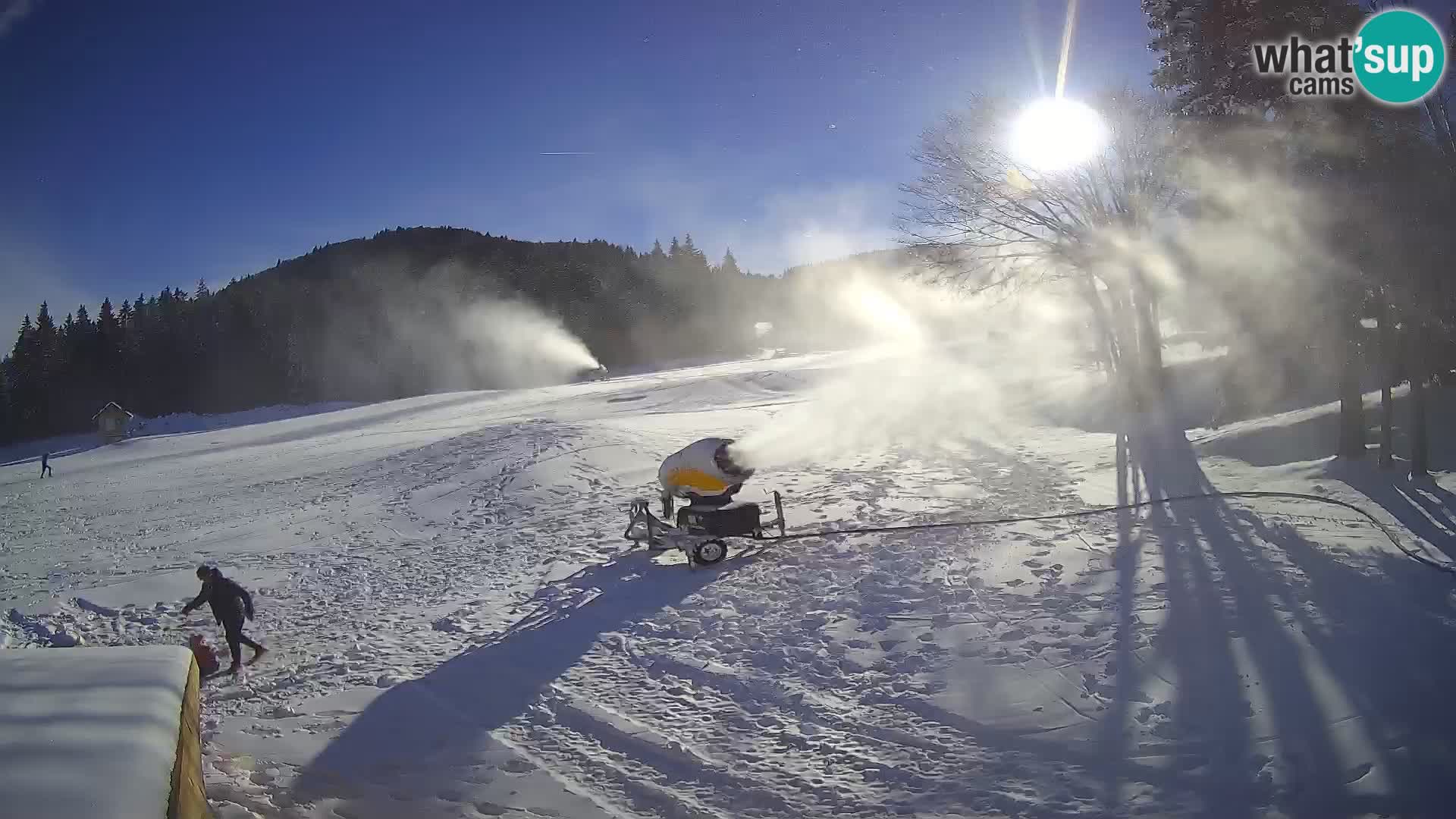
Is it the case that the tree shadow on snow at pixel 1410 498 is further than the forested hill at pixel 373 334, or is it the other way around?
the forested hill at pixel 373 334

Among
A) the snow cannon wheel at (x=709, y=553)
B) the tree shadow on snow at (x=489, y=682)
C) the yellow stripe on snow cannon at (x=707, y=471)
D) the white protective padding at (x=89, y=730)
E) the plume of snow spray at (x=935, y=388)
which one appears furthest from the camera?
the plume of snow spray at (x=935, y=388)

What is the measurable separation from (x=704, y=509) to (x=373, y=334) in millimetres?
76516

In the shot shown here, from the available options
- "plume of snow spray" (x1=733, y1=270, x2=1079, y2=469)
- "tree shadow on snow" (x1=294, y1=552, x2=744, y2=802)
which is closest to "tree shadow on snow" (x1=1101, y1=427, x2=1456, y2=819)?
"tree shadow on snow" (x1=294, y1=552, x2=744, y2=802)

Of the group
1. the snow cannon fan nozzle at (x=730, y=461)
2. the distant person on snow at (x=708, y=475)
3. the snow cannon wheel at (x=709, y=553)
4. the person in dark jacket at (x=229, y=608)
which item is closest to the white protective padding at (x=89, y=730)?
the person in dark jacket at (x=229, y=608)

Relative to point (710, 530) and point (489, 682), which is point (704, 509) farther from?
point (489, 682)

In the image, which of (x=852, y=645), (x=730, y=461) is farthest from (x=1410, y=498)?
(x=730, y=461)

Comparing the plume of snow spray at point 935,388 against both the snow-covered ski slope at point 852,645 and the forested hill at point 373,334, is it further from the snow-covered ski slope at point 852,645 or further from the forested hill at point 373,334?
the forested hill at point 373,334

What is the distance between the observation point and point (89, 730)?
3492 millimetres

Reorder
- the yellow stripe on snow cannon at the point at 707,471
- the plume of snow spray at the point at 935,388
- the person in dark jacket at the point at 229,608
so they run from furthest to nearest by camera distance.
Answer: the plume of snow spray at the point at 935,388, the yellow stripe on snow cannon at the point at 707,471, the person in dark jacket at the point at 229,608

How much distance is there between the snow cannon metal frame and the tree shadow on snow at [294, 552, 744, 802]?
0.79ft

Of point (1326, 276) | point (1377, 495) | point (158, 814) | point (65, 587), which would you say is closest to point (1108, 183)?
point (1326, 276)

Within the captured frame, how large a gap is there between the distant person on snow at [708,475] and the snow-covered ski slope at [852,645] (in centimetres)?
105

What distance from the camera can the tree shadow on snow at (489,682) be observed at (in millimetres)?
5883

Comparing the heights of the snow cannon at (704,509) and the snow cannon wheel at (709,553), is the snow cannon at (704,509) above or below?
above
